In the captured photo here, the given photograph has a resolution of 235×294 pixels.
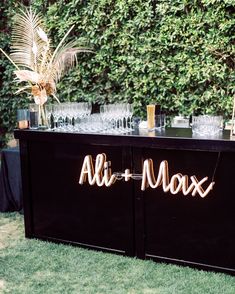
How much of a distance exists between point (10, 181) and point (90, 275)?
6.26ft

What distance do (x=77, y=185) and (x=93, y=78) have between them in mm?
1709

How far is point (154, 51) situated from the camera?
183 inches

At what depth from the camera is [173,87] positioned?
4676 millimetres

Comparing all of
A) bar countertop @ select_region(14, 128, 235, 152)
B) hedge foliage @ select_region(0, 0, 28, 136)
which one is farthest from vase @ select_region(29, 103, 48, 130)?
hedge foliage @ select_region(0, 0, 28, 136)

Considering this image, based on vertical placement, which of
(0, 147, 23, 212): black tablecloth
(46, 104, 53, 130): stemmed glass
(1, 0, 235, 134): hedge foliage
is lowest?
(0, 147, 23, 212): black tablecloth

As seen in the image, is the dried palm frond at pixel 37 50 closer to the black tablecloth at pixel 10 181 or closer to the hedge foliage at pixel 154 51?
the hedge foliage at pixel 154 51

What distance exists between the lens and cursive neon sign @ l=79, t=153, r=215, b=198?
11.0 ft

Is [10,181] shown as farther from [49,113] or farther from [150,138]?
[150,138]

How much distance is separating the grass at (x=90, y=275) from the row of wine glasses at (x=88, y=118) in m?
1.05

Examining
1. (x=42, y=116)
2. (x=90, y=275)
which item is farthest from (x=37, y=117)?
(x=90, y=275)

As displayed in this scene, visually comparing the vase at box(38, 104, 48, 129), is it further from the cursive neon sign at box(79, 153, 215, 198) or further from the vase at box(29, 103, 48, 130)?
the cursive neon sign at box(79, 153, 215, 198)

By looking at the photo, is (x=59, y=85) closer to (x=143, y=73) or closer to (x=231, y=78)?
(x=143, y=73)

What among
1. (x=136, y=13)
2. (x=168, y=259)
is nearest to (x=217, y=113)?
(x=136, y=13)

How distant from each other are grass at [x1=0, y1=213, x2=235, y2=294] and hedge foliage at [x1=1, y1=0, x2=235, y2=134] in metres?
1.74
